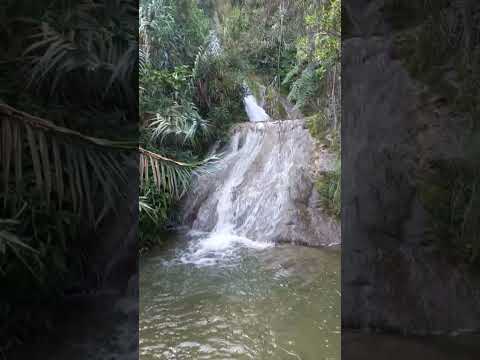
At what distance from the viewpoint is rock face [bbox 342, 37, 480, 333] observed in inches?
40.5

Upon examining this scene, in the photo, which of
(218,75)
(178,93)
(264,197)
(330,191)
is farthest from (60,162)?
(218,75)

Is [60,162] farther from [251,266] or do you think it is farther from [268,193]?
[268,193]

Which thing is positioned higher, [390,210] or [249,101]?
[249,101]

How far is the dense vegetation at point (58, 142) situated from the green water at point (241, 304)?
4.88 feet

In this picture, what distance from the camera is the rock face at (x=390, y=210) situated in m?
1.03

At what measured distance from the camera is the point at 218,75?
630 cm

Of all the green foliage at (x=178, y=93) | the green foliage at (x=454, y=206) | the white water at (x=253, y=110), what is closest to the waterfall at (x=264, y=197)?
the green foliage at (x=178, y=93)

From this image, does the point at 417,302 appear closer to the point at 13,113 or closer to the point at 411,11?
the point at 411,11

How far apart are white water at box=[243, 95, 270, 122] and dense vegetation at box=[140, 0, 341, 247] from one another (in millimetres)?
206

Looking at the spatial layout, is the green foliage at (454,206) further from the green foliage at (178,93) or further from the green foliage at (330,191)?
the green foliage at (330,191)

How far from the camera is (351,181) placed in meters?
1.09

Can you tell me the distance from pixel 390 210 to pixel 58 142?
3.21 feet

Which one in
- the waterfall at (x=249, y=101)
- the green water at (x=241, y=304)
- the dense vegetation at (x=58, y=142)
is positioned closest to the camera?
the dense vegetation at (x=58, y=142)

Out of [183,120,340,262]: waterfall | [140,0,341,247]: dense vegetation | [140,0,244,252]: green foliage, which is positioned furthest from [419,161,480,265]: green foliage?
[183,120,340,262]: waterfall
